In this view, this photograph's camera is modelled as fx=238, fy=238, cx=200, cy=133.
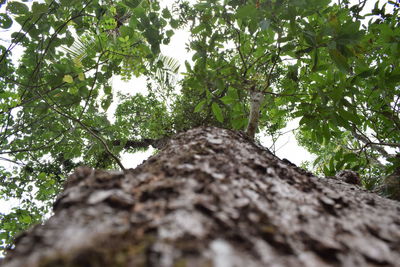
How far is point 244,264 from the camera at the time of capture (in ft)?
1.70

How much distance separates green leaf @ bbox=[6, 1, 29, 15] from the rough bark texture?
204cm

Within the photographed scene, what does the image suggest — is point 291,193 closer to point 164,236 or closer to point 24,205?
point 164,236

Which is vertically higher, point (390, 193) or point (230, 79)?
point (230, 79)

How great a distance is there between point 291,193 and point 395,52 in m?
1.73

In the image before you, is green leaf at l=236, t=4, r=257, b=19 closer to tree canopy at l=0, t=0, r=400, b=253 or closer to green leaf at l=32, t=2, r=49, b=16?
tree canopy at l=0, t=0, r=400, b=253

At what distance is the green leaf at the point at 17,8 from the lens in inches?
80.4

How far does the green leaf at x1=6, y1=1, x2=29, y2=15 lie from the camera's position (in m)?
2.04

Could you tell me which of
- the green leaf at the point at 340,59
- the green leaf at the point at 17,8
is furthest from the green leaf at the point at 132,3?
the green leaf at the point at 340,59

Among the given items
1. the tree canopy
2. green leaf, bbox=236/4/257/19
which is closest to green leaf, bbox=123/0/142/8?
the tree canopy

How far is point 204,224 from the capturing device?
0.62 metres

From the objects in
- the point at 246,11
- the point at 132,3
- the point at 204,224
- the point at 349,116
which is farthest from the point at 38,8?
the point at 349,116

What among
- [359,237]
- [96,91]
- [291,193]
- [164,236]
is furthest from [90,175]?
[96,91]

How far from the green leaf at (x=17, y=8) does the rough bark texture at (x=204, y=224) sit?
204 centimetres

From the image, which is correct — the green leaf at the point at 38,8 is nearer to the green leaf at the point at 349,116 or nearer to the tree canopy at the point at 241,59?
the tree canopy at the point at 241,59
